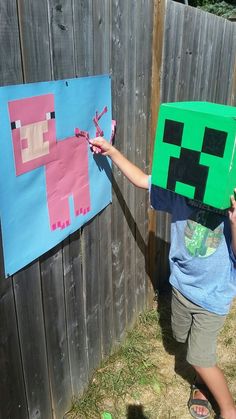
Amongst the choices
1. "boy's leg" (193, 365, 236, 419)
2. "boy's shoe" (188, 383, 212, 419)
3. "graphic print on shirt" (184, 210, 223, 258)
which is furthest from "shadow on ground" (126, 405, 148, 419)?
"graphic print on shirt" (184, 210, 223, 258)

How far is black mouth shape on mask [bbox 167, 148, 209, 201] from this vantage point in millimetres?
1888

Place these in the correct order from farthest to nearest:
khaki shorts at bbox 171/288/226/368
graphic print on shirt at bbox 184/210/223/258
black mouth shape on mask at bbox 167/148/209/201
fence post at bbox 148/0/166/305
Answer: fence post at bbox 148/0/166/305 → khaki shorts at bbox 171/288/226/368 → graphic print on shirt at bbox 184/210/223/258 → black mouth shape on mask at bbox 167/148/209/201

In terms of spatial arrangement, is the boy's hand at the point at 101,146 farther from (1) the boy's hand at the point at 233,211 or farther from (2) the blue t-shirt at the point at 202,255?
(1) the boy's hand at the point at 233,211

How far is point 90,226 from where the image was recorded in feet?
7.79

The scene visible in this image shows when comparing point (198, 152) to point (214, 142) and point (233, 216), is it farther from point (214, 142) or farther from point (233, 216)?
point (233, 216)

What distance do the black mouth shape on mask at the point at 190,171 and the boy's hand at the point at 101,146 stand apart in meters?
0.37

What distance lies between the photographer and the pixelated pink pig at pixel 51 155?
1.67 m

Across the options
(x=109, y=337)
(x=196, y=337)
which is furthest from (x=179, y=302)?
(x=109, y=337)

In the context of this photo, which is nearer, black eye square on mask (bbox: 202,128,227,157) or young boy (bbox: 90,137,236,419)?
black eye square on mask (bbox: 202,128,227,157)

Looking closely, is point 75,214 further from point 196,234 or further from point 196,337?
point 196,337

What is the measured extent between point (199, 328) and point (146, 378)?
0.65m

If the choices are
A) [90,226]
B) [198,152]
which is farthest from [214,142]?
[90,226]

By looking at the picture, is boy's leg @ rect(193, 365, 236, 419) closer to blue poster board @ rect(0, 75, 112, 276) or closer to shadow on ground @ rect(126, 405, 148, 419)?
shadow on ground @ rect(126, 405, 148, 419)

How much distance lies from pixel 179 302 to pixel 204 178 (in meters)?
0.83
